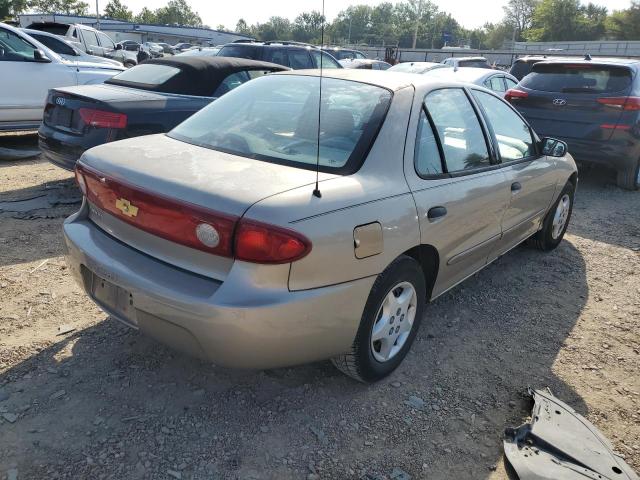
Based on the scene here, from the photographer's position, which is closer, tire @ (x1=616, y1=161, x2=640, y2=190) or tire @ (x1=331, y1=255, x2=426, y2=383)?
tire @ (x1=331, y1=255, x2=426, y2=383)

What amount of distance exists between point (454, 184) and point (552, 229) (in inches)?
91.8

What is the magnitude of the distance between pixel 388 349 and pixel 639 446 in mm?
1307

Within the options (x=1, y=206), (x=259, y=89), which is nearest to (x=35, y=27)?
Result: (x=1, y=206)

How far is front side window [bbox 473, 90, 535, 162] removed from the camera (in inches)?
144

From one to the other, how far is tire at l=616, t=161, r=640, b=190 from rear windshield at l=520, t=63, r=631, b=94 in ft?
3.74

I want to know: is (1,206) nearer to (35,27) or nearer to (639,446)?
(639,446)

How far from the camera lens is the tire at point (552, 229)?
4.72 meters

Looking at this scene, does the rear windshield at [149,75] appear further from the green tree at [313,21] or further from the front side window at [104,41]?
the front side window at [104,41]

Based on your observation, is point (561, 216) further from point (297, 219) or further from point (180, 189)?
point (180, 189)

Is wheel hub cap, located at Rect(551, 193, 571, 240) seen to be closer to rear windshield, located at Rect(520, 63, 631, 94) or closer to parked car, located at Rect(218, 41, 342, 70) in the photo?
rear windshield, located at Rect(520, 63, 631, 94)

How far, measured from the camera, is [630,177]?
731 centimetres

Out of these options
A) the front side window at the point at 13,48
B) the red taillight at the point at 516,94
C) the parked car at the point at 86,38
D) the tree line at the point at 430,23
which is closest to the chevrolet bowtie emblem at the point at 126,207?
the front side window at the point at 13,48

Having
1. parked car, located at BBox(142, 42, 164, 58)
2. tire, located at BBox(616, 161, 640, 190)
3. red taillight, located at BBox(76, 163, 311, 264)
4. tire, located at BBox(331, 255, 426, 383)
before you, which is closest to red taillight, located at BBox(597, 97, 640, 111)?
tire, located at BBox(616, 161, 640, 190)

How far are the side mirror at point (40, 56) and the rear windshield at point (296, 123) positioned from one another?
5.64 meters
